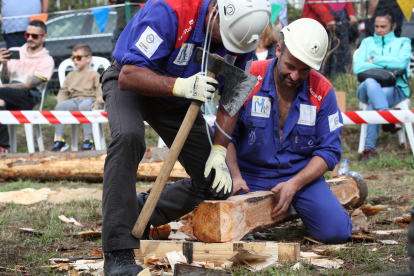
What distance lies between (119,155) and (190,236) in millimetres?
1114

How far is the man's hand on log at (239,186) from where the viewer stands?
313cm

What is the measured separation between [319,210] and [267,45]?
397 cm

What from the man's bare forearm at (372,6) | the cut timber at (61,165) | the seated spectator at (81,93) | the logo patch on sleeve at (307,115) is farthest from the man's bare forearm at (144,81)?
the man's bare forearm at (372,6)

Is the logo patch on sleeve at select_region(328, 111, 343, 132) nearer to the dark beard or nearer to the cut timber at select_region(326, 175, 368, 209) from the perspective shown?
the dark beard

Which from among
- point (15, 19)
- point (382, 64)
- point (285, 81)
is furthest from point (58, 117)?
point (382, 64)

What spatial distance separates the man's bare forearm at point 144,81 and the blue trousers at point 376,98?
4.46m

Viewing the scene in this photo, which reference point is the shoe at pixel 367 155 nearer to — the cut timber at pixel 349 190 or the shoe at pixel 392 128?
the shoe at pixel 392 128

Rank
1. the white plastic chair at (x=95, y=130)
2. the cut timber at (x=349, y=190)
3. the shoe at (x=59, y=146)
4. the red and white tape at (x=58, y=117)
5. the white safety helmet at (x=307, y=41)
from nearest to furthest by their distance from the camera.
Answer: the white safety helmet at (x=307, y=41) < the cut timber at (x=349, y=190) < the red and white tape at (x=58, y=117) < the white plastic chair at (x=95, y=130) < the shoe at (x=59, y=146)

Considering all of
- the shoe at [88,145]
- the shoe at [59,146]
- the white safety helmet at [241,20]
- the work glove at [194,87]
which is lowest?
the shoe at [59,146]

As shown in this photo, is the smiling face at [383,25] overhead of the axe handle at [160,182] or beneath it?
overhead

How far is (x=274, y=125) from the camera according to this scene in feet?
10.8

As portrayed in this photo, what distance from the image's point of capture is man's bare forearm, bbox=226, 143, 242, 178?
10.6 feet

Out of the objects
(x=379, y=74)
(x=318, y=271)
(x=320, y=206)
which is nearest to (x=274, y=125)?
(x=320, y=206)

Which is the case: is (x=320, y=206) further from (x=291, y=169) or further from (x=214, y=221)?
(x=214, y=221)
